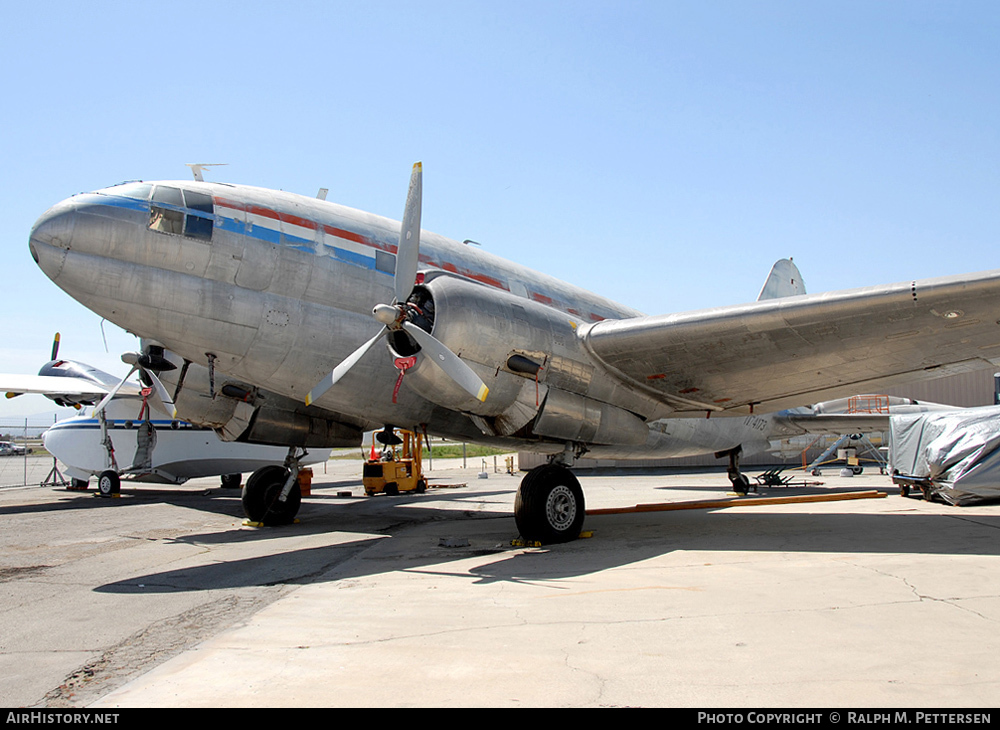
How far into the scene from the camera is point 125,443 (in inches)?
869

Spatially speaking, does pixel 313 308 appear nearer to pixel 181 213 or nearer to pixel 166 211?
pixel 181 213

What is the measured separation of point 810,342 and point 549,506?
4.06 m

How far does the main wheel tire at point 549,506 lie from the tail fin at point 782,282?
394 inches

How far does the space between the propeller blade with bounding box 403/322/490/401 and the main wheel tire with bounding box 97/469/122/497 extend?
56.0 ft

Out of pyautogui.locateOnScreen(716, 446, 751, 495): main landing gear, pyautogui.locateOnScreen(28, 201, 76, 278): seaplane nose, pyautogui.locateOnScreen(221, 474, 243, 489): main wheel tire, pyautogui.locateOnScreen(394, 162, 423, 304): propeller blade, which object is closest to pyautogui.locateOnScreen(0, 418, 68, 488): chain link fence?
pyautogui.locateOnScreen(221, 474, 243, 489): main wheel tire

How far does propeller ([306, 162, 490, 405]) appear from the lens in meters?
7.93

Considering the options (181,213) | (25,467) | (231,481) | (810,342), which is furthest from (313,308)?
(25,467)

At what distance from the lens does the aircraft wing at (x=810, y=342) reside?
7.82 meters

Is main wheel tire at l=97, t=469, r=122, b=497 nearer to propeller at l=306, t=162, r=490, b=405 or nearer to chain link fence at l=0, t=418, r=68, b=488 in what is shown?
chain link fence at l=0, t=418, r=68, b=488

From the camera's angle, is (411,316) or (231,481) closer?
(411,316)

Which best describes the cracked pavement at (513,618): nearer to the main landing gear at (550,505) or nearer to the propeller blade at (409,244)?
the main landing gear at (550,505)

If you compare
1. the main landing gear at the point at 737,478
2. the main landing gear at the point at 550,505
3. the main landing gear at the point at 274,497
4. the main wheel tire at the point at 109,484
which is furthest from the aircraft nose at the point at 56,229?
the main landing gear at the point at 737,478

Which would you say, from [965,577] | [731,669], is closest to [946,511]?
[965,577]
